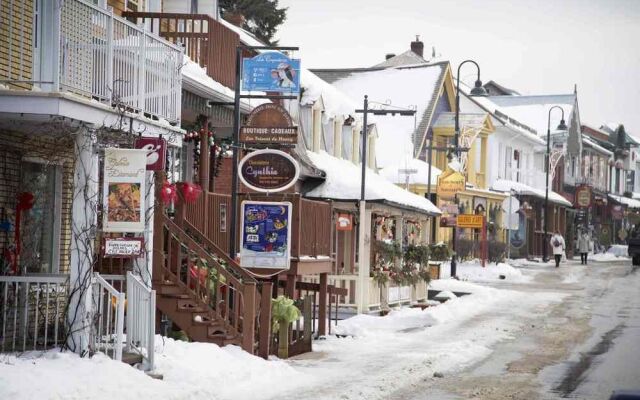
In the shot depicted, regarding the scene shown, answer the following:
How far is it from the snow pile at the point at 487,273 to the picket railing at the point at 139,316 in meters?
29.7

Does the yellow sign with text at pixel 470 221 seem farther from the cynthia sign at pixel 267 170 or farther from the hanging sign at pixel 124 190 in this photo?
the hanging sign at pixel 124 190

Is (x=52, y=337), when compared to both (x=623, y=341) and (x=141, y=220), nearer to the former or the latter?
(x=141, y=220)

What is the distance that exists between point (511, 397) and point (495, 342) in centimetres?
815

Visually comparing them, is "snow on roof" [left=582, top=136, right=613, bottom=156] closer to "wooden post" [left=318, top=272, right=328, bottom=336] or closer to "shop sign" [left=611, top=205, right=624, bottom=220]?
"shop sign" [left=611, top=205, right=624, bottom=220]

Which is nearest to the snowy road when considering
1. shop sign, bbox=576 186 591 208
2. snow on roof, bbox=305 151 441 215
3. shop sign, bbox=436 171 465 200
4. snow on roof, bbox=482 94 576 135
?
snow on roof, bbox=305 151 441 215

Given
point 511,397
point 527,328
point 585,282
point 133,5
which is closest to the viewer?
point 511,397

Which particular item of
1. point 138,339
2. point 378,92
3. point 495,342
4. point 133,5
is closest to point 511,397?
point 138,339

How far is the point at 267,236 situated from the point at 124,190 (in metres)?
6.39

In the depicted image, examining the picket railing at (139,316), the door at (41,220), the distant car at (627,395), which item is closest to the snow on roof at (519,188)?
the door at (41,220)

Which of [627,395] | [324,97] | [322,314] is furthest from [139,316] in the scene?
[324,97]

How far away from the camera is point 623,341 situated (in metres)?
25.7

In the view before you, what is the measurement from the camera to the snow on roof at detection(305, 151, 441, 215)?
31.6 meters

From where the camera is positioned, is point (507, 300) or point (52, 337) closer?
point (52, 337)

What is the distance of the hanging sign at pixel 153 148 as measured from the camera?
16.4 meters
